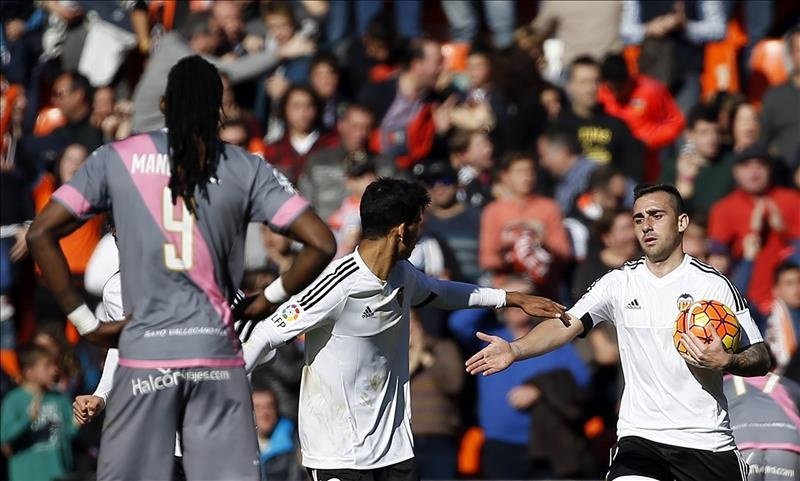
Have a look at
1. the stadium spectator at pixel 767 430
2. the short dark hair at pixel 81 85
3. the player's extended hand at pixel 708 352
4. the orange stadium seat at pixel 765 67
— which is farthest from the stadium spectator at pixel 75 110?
the player's extended hand at pixel 708 352

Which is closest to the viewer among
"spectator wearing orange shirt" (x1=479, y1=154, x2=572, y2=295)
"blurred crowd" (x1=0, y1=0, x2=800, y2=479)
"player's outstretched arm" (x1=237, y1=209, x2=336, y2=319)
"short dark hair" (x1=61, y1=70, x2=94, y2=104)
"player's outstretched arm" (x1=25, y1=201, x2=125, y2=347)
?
"player's outstretched arm" (x1=25, y1=201, x2=125, y2=347)

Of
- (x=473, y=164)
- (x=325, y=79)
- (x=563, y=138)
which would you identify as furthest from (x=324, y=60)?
(x=563, y=138)

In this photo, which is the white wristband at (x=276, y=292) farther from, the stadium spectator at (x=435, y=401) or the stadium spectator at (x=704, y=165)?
the stadium spectator at (x=704, y=165)

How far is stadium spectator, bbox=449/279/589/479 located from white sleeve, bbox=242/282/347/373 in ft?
16.0

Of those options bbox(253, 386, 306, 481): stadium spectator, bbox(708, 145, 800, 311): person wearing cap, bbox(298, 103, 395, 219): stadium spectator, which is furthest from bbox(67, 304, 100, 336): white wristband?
bbox(708, 145, 800, 311): person wearing cap

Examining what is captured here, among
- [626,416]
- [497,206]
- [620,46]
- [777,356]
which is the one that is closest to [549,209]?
[497,206]

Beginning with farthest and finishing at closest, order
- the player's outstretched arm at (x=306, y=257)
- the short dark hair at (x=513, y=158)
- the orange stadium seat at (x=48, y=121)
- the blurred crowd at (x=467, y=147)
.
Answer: the orange stadium seat at (x=48, y=121) → the short dark hair at (x=513, y=158) → the blurred crowd at (x=467, y=147) → the player's outstretched arm at (x=306, y=257)

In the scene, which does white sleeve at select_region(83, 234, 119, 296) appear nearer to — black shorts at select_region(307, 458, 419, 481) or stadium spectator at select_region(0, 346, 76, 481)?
black shorts at select_region(307, 458, 419, 481)

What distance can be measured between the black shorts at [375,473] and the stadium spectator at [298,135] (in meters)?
6.65

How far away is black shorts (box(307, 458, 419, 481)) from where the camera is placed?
8562 millimetres

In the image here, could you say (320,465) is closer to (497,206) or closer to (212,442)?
(212,442)

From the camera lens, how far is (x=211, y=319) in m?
7.61

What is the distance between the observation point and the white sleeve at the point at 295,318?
8391mm

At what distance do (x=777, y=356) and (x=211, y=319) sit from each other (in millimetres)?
7110
